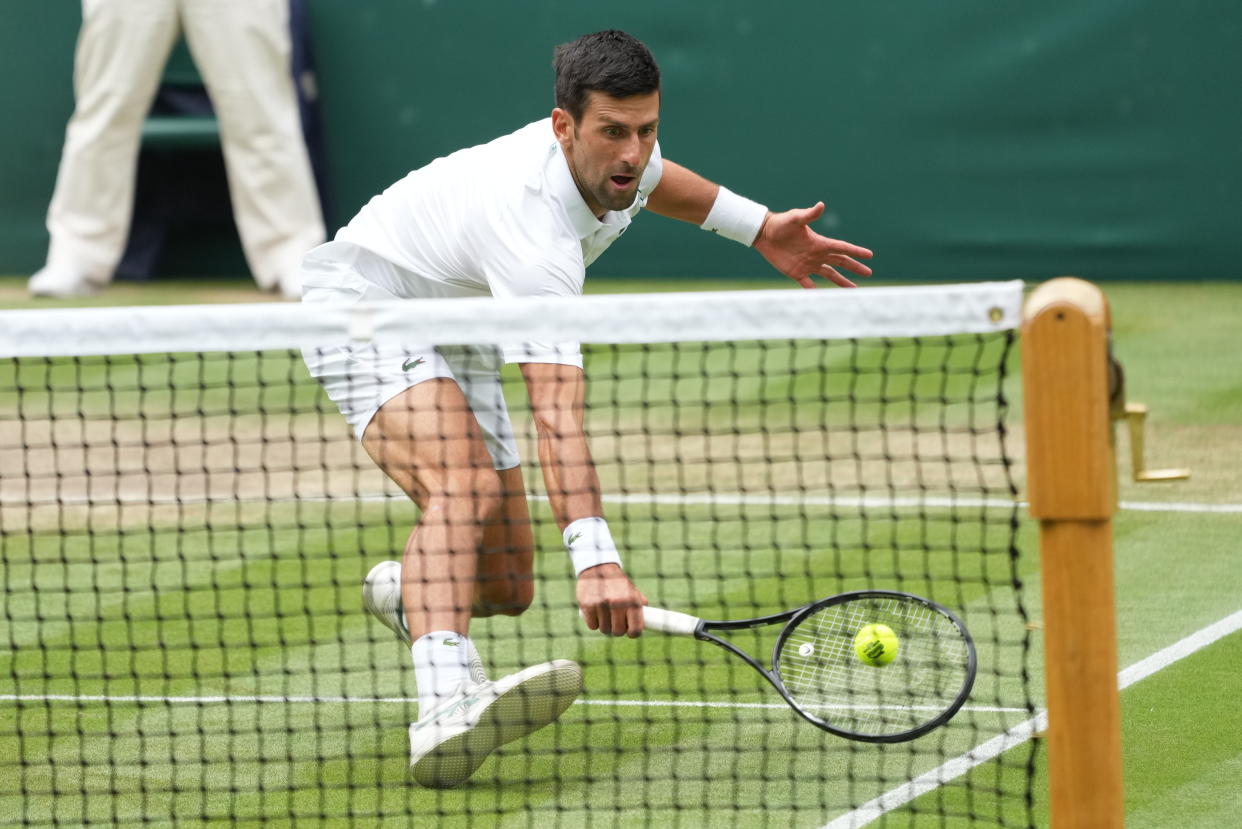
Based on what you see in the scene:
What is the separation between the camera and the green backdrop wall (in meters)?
12.7

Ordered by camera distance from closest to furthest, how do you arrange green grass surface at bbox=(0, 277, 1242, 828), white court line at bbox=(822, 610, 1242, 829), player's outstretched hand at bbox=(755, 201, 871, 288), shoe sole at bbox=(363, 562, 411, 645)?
white court line at bbox=(822, 610, 1242, 829) → green grass surface at bbox=(0, 277, 1242, 828) → shoe sole at bbox=(363, 562, 411, 645) → player's outstretched hand at bbox=(755, 201, 871, 288)

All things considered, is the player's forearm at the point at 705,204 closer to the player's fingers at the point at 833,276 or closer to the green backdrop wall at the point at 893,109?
the player's fingers at the point at 833,276

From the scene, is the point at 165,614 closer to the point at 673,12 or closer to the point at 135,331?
the point at 135,331

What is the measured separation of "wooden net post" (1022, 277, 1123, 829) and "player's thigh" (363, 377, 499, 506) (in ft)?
5.69

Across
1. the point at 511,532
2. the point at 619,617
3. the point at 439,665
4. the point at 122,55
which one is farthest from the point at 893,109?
the point at 619,617

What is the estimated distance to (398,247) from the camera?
496cm

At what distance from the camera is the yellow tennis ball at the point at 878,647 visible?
4699mm

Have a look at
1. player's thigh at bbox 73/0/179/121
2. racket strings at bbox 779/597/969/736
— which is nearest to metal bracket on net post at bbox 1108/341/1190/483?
racket strings at bbox 779/597/969/736

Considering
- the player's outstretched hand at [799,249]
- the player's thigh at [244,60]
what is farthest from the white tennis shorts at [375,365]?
the player's thigh at [244,60]

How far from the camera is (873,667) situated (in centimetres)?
482

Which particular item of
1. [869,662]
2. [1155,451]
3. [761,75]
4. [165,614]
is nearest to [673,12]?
[761,75]

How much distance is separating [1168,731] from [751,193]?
9.11 metres

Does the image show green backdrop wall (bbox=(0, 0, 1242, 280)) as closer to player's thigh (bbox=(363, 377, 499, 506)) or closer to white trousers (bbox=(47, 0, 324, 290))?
white trousers (bbox=(47, 0, 324, 290))

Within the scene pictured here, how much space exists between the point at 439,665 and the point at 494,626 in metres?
1.66
